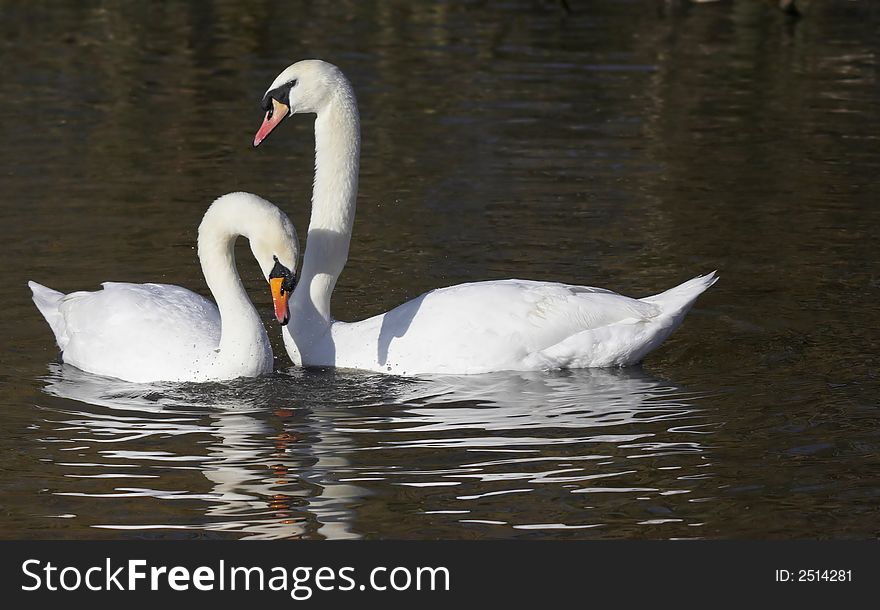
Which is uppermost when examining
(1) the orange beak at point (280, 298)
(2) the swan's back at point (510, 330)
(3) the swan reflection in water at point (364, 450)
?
(1) the orange beak at point (280, 298)

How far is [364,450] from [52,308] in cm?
285

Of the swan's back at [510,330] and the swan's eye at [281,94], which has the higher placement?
the swan's eye at [281,94]

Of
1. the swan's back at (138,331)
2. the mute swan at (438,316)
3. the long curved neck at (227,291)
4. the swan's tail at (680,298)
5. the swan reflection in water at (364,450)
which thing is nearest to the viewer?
the swan reflection in water at (364,450)

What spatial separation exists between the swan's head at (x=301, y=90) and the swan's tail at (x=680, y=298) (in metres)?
2.20

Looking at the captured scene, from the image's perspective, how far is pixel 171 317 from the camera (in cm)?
898

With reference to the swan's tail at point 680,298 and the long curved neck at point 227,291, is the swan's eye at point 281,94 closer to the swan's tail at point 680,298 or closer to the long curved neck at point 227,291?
the long curved neck at point 227,291

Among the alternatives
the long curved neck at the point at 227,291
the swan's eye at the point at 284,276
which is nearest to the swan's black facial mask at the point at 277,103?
the long curved neck at the point at 227,291

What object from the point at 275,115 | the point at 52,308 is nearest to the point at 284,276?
the point at 275,115

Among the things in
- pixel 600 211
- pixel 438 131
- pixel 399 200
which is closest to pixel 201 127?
pixel 438 131

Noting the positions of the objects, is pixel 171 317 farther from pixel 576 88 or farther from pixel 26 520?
pixel 576 88

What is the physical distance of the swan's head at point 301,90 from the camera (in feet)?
30.6

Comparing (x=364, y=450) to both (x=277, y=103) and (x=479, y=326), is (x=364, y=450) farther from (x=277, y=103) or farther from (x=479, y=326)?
(x=277, y=103)

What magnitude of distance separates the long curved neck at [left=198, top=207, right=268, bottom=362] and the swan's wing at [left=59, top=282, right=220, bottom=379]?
17cm

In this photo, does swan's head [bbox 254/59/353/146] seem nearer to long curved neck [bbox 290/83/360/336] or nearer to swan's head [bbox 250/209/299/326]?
long curved neck [bbox 290/83/360/336]
